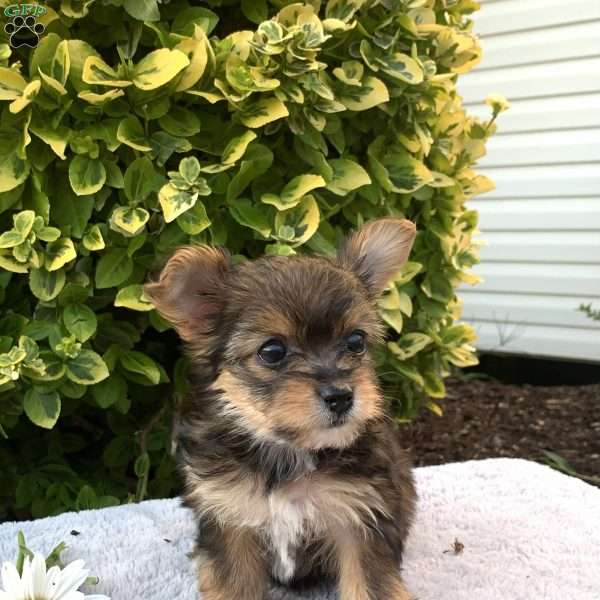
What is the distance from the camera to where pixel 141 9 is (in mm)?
2883

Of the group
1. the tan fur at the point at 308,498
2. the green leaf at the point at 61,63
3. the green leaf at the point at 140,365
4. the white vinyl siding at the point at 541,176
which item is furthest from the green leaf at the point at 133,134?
the white vinyl siding at the point at 541,176

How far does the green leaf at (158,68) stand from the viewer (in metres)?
2.84

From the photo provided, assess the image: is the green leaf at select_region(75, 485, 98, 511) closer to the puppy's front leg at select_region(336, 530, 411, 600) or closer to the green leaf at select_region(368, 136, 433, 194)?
the puppy's front leg at select_region(336, 530, 411, 600)

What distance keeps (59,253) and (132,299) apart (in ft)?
1.12

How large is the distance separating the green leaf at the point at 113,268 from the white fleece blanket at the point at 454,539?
1013 millimetres

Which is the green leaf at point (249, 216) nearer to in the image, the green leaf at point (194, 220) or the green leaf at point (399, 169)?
the green leaf at point (194, 220)

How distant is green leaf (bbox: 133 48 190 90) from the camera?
2.84 meters

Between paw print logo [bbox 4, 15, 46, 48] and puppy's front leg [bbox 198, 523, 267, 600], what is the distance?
2.00 meters

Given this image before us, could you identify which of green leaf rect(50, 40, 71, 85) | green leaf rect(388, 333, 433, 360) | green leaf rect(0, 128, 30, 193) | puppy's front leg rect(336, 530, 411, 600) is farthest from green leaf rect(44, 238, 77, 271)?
green leaf rect(388, 333, 433, 360)

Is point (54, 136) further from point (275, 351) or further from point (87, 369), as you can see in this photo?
point (275, 351)

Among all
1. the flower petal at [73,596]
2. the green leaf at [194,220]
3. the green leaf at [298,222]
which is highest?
the green leaf at [194,220]

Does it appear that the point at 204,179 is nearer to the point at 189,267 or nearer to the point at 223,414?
the point at 189,267

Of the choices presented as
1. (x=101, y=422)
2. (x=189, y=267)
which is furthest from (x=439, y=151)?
(x=101, y=422)

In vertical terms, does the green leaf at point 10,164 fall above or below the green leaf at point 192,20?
below
